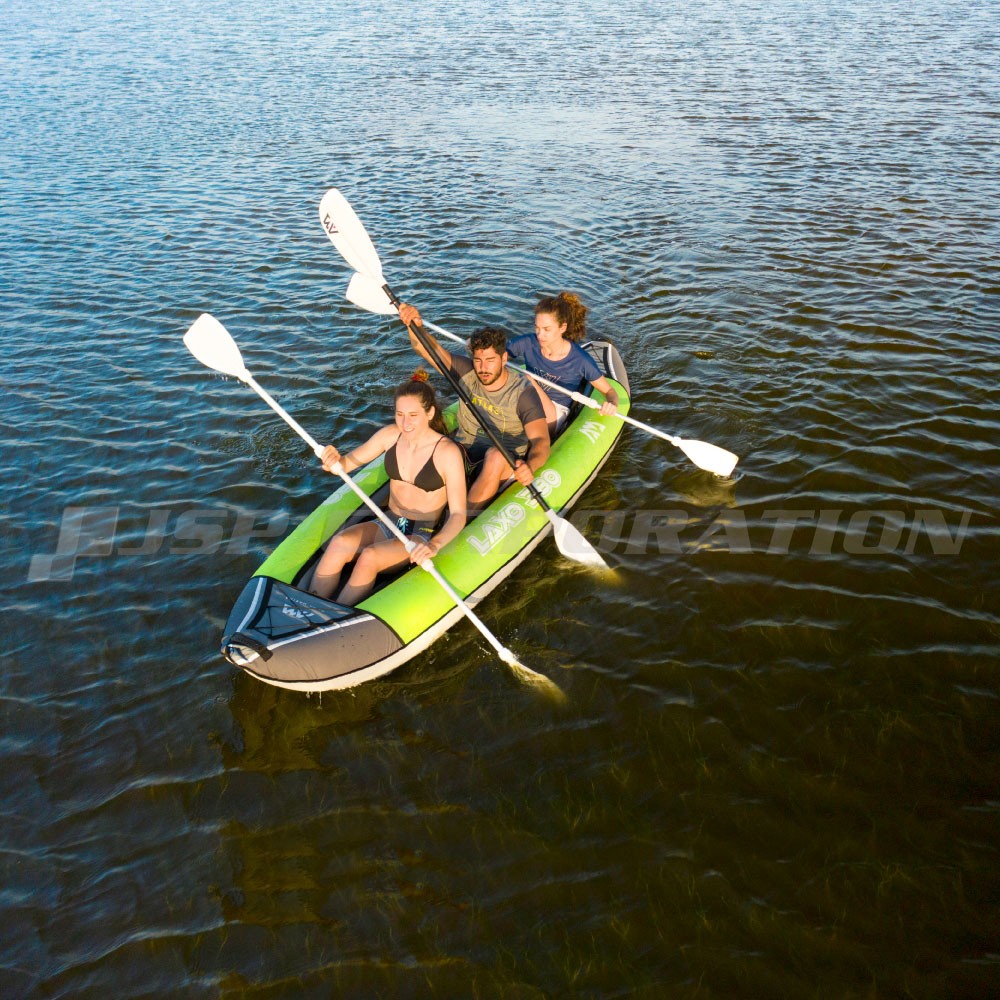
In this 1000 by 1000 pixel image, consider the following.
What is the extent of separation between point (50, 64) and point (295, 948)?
958 inches

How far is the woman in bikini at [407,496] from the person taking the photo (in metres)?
5.12

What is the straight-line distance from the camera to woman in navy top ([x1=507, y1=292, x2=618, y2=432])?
21.1 feet

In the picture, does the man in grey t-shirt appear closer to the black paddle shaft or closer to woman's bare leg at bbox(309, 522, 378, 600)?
the black paddle shaft

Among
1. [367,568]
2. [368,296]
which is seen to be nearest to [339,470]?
[367,568]

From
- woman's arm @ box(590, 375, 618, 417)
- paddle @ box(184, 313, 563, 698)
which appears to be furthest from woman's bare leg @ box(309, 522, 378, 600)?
woman's arm @ box(590, 375, 618, 417)

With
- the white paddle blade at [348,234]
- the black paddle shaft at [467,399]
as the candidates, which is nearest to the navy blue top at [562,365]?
the black paddle shaft at [467,399]

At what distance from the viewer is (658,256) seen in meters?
10.4

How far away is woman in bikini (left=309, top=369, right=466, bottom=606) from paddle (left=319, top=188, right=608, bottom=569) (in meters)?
0.50

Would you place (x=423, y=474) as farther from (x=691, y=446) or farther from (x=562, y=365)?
(x=691, y=446)

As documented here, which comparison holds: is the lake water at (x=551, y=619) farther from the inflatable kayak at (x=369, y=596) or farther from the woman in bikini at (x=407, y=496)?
the woman in bikini at (x=407, y=496)

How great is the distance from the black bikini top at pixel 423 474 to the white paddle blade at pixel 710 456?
223 cm

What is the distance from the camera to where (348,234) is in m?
6.96

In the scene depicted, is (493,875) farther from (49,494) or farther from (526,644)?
(49,494)

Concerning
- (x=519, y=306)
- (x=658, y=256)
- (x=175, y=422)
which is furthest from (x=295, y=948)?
(x=658, y=256)
